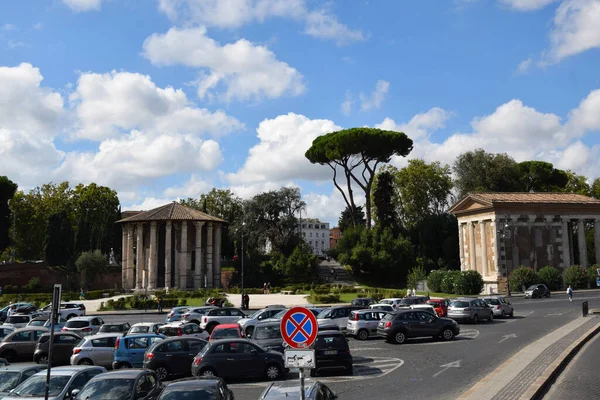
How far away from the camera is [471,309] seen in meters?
32.5

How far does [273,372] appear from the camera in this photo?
57.5 feet

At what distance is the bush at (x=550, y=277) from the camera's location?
5819cm

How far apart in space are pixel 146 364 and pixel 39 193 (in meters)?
82.9

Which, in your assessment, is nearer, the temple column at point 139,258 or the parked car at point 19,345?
the parked car at point 19,345

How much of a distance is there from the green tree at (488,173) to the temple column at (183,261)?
41.8 m

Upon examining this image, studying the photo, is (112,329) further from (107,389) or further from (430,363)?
(107,389)

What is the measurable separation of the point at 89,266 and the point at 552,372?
209 ft

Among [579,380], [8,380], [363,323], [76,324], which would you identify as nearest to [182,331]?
[76,324]

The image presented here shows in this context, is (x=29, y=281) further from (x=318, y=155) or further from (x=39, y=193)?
(x=318, y=155)

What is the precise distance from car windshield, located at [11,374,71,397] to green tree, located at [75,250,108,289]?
61.3m

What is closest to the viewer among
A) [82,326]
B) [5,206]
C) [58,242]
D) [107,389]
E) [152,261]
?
[107,389]

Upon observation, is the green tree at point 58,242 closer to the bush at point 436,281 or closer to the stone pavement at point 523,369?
the bush at point 436,281

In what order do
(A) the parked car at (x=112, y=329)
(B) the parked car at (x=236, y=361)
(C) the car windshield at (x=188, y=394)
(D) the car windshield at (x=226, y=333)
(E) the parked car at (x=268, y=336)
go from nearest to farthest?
(C) the car windshield at (x=188, y=394)
(B) the parked car at (x=236, y=361)
(E) the parked car at (x=268, y=336)
(D) the car windshield at (x=226, y=333)
(A) the parked car at (x=112, y=329)

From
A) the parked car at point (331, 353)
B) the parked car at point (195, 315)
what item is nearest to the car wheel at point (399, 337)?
the parked car at point (331, 353)
